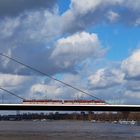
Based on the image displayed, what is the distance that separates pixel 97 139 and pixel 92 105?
80.7ft

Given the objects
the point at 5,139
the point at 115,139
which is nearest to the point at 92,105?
the point at 115,139

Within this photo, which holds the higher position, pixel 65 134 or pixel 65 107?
pixel 65 107

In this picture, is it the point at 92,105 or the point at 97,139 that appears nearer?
the point at 97,139

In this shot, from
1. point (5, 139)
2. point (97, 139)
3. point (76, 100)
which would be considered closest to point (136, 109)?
point (76, 100)

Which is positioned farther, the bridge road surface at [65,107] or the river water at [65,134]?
the bridge road surface at [65,107]

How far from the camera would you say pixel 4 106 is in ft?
322

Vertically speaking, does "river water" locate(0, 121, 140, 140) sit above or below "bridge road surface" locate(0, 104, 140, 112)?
below

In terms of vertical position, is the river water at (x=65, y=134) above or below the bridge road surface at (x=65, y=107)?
below

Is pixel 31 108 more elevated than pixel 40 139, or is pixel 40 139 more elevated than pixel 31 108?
Result: pixel 31 108

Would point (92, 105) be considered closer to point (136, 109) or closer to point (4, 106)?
point (136, 109)

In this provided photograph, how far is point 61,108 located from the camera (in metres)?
101

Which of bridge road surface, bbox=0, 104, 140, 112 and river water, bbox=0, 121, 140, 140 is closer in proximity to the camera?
river water, bbox=0, 121, 140, 140

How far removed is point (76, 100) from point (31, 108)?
26.2ft

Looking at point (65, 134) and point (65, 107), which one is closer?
point (65, 134)
